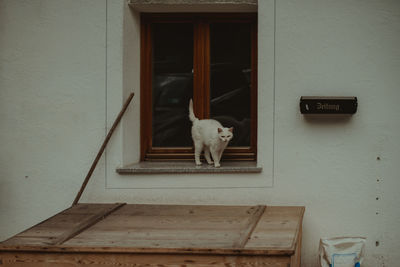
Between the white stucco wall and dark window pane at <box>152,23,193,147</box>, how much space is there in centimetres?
35

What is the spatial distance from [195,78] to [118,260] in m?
2.28

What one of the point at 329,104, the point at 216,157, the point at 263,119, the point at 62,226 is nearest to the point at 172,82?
the point at 216,157

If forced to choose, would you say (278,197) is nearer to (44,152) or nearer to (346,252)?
(346,252)

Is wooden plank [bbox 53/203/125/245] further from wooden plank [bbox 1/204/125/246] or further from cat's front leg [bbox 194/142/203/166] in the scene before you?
cat's front leg [bbox 194/142/203/166]

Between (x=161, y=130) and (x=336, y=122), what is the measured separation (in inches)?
63.9

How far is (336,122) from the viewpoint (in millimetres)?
4992

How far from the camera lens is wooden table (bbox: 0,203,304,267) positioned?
140 inches

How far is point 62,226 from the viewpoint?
4.17 metres

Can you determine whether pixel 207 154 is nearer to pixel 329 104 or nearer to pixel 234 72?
pixel 234 72

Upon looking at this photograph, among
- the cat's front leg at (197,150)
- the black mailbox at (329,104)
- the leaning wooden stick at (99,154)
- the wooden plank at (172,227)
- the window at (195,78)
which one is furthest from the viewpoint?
the window at (195,78)

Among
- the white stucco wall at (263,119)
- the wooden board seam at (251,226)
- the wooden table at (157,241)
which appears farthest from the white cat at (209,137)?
the wooden table at (157,241)

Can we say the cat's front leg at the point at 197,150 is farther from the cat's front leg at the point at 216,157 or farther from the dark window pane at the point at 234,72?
the dark window pane at the point at 234,72

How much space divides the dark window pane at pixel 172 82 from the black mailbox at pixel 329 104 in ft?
3.80

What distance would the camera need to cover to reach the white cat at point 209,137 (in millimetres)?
4949
